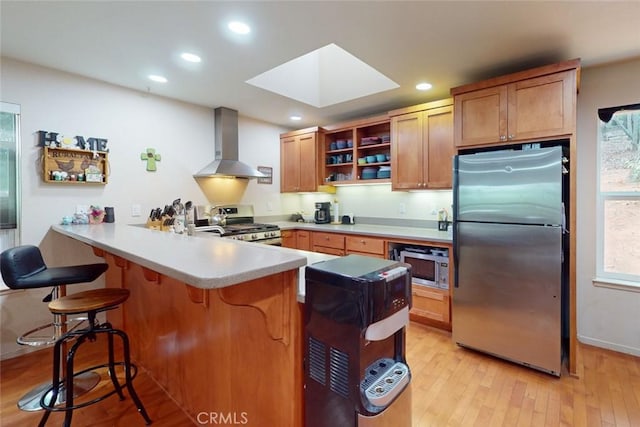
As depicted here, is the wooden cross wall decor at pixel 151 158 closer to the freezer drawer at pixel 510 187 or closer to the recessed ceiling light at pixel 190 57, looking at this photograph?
the recessed ceiling light at pixel 190 57

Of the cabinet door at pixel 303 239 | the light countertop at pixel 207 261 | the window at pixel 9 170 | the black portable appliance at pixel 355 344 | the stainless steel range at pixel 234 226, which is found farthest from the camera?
the cabinet door at pixel 303 239

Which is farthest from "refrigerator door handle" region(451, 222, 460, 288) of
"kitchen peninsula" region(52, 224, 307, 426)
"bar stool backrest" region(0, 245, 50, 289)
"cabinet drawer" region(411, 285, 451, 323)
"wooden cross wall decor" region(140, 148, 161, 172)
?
"wooden cross wall decor" region(140, 148, 161, 172)

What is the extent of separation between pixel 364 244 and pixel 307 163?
5.07ft

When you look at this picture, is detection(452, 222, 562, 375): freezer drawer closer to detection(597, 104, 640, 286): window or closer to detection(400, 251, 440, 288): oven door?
detection(400, 251, 440, 288): oven door

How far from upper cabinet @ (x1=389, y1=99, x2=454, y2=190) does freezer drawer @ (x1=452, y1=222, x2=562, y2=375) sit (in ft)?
2.82

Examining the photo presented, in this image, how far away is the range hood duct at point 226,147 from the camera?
Answer: 3602 millimetres

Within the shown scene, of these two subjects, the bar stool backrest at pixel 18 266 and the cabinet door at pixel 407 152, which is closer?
the bar stool backrest at pixel 18 266

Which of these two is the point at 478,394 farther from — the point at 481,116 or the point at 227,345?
the point at 481,116

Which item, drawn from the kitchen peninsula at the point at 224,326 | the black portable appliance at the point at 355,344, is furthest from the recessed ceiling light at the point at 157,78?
the black portable appliance at the point at 355,344

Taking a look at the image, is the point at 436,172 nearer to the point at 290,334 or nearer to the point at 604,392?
the point at 604,392

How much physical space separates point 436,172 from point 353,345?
2567mm

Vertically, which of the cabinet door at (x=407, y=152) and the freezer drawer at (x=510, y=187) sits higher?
the cabinet door at (x=407, y=152)

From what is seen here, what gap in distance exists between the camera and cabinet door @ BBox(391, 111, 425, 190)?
326 cm

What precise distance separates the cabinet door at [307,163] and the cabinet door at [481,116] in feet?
6.56
